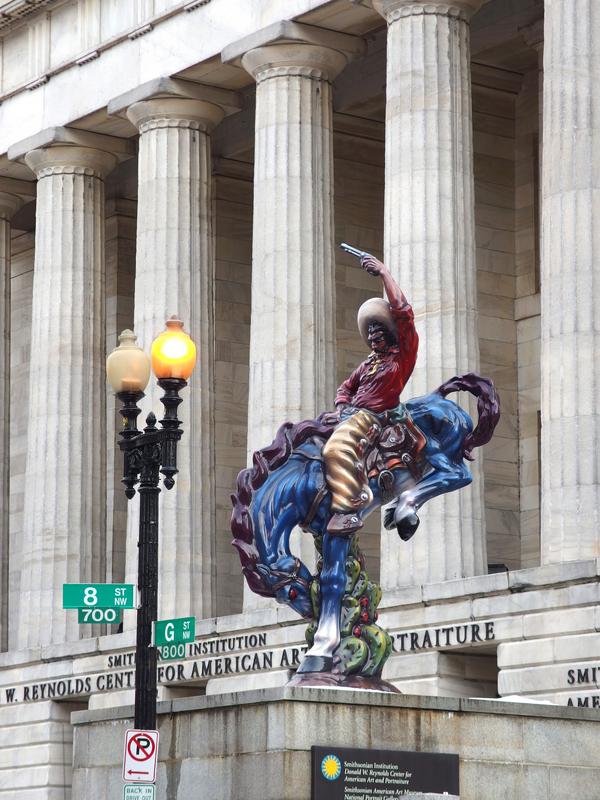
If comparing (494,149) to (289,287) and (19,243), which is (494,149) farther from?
(19,243)

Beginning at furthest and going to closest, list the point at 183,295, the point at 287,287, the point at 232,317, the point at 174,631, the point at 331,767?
the point at 232,317, the point at 183,295, the point at 287,287, the point at 174,631, the point at 331,767

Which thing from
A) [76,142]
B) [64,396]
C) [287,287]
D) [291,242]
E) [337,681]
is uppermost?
[76,142]

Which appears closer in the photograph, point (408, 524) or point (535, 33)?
point (408, 524)

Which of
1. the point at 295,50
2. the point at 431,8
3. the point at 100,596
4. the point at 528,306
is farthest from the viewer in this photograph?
the point at 528,306

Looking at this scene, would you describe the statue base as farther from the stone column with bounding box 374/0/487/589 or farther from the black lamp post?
the stone column with bounding box 374/0/487/589

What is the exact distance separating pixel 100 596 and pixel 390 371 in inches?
154

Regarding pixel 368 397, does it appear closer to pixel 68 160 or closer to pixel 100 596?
pixel 100 596

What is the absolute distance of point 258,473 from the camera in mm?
21906

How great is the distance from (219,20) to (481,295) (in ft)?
29.9

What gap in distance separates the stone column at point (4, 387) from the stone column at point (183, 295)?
8.37m

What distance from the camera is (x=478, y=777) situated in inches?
826

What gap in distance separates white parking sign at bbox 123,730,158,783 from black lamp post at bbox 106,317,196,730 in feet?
0.44

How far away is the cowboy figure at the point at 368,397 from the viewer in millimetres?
21484

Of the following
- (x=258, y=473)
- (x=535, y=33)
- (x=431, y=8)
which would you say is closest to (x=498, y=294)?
(x=535, y=33)
